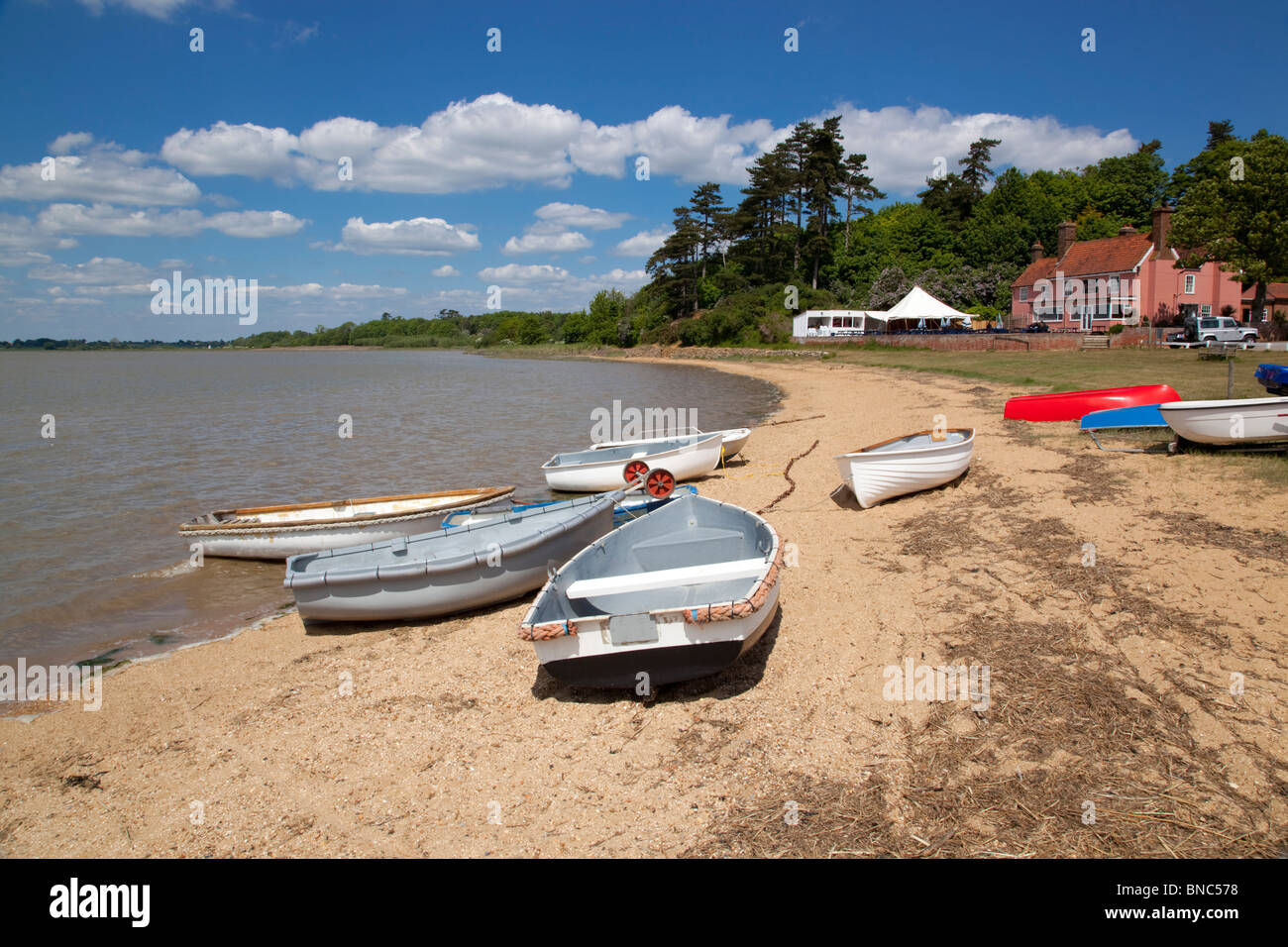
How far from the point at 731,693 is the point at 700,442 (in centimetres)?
930

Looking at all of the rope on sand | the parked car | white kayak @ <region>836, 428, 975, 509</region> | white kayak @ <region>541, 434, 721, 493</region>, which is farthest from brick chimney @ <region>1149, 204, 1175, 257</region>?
white kayak @ <region>836, 428, 975, 509</region>

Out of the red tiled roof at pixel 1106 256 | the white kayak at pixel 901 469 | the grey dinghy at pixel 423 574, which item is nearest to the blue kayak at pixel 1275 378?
the white kayak at pixel 901 469

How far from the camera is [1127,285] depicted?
44719 millimetres

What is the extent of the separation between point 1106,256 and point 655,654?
54.7 metres

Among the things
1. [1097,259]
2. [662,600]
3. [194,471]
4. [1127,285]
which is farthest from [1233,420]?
[1097,259]

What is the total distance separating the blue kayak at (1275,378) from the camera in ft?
42.0

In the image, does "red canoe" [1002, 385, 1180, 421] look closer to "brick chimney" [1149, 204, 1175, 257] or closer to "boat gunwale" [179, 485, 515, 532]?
"boat gunwale" [179, 485, 515, 532]

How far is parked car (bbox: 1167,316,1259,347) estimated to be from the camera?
3297 centimetres

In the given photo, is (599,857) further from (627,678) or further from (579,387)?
(579,387)

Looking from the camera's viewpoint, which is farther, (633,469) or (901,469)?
(633,469)

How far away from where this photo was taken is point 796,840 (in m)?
4.04

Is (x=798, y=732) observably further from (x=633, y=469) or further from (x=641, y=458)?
(x=641, y=458)

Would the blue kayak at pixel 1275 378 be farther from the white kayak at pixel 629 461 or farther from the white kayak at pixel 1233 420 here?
the white kayak at pixel 629 461
